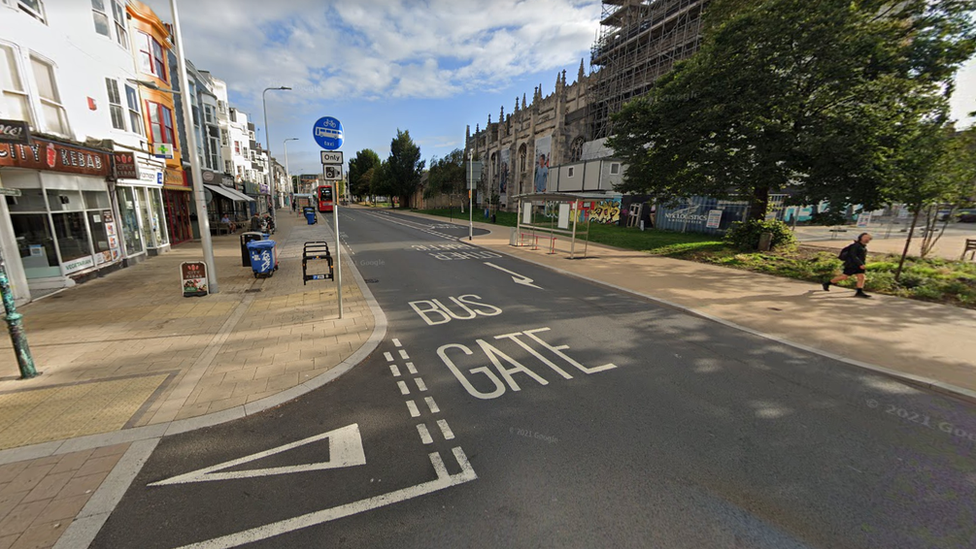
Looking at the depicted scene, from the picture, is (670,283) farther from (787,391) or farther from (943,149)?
(943,149)

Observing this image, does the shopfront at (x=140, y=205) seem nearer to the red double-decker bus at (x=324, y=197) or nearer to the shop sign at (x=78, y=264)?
the shop sign at (x=78, y=264)

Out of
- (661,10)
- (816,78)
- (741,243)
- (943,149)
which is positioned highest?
(661,10)

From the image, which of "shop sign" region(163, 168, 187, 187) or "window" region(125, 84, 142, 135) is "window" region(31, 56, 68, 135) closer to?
"window" region(125, 84, 142, 135)

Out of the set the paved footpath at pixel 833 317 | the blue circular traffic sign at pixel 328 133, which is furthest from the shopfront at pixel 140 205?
the paved footpath at pixel 833 317

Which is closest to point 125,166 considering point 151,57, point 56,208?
point 56,208

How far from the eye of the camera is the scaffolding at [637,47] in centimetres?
3194

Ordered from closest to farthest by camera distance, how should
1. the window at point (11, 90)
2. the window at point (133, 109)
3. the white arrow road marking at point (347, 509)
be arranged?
the white arrow road marking at point (347, 509) → the window at point (11, 90) → the window at point (133, 109)

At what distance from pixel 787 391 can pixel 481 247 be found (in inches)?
589

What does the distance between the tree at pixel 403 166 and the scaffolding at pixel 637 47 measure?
119 feet

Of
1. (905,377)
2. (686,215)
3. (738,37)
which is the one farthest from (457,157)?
(905,377)

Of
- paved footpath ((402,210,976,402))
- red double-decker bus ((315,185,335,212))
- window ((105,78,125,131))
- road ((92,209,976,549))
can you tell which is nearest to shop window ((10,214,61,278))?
window ((105,78,125,131))

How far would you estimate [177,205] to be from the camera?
62.2 feet

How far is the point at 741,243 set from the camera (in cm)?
1537

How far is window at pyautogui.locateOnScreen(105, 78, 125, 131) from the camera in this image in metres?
12.1
